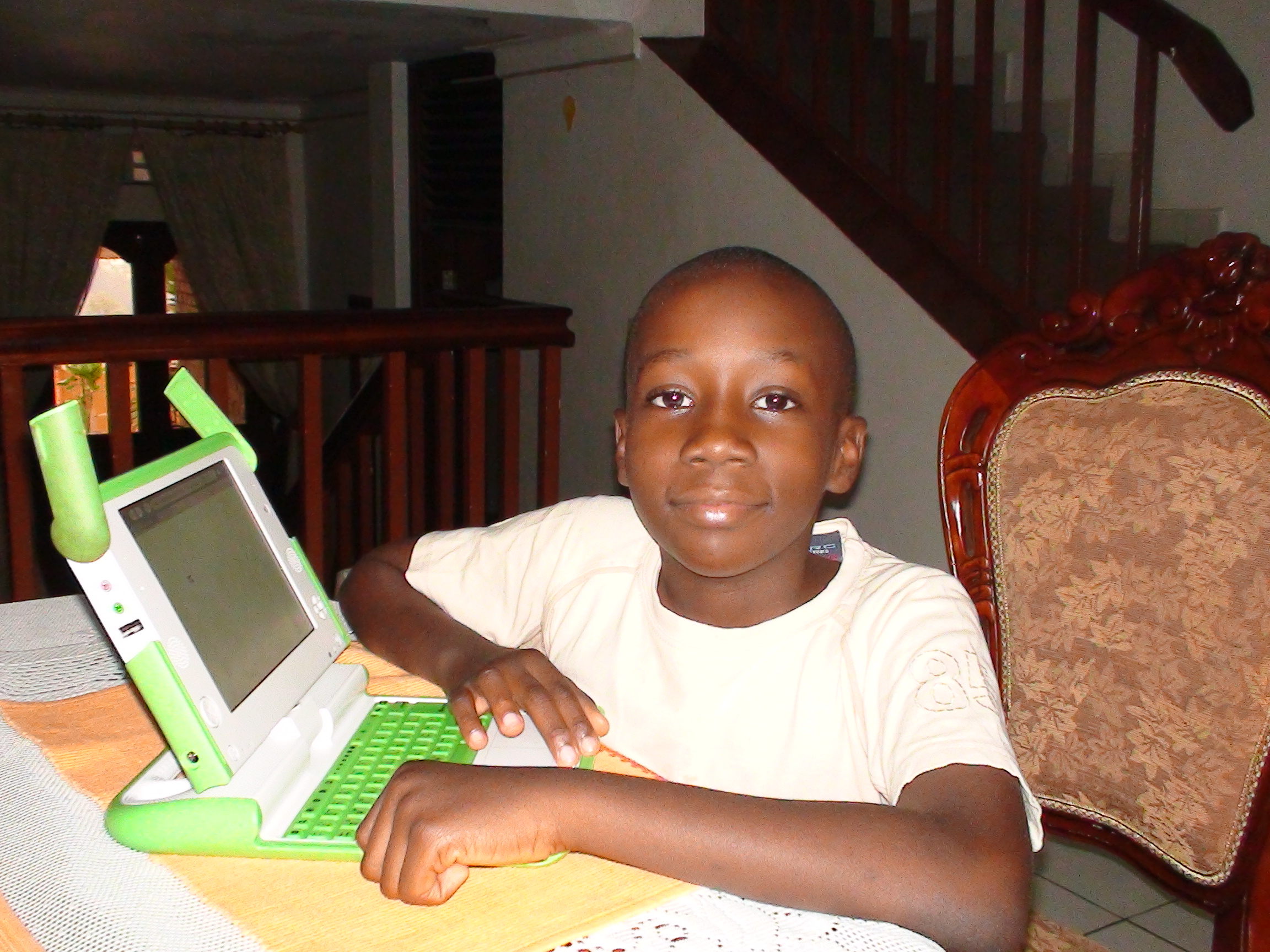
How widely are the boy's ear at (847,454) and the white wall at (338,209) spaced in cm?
528

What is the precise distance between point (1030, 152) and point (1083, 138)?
106 mm

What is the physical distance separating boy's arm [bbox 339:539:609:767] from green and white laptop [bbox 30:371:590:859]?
17 millimetres

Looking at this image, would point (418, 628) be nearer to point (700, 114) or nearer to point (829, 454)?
point (829, 454)

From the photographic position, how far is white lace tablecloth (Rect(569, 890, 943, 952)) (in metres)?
0.65

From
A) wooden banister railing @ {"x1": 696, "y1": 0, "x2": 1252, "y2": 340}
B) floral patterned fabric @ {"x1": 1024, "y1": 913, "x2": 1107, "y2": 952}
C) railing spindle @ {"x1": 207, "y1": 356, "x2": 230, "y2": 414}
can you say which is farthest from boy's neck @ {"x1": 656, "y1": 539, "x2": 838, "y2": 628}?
railing spindle @ {"x1": 207, "y1": 356, "x2": 230, "y2": 414}

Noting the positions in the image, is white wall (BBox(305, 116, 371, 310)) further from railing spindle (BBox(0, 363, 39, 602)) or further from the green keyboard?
the green keyboard

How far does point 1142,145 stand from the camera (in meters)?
2.30

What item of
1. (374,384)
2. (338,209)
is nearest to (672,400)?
(374,384)

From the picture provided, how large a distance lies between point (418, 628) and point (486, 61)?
12.7ft

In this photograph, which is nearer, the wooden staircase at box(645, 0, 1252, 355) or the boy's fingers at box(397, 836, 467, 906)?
the boy's fingers at box(397, 836, 467, 906)

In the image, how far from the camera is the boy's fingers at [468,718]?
86 centimetres

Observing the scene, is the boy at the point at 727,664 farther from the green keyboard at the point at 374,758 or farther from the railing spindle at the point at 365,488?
the railing spindle at the point at 365,488

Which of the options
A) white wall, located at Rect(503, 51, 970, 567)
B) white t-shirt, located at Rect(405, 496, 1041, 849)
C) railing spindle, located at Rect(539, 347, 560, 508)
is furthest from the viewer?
railing spindle, located at Rect(539, 347, 560, 508)

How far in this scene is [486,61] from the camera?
4531 mm
